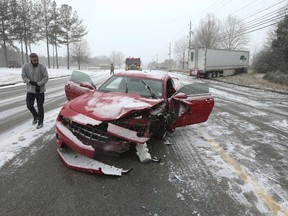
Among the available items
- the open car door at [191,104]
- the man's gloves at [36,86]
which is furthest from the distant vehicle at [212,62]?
the man's gloves at [36,86]

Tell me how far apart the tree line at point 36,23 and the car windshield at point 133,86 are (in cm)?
4393

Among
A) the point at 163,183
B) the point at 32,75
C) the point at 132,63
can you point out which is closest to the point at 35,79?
the point at 32,75

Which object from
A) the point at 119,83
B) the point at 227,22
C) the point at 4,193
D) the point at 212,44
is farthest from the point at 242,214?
the point at 227,22

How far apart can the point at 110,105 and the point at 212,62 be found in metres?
27.4

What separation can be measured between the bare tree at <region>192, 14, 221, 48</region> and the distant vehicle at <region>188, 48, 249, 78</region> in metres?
32.1

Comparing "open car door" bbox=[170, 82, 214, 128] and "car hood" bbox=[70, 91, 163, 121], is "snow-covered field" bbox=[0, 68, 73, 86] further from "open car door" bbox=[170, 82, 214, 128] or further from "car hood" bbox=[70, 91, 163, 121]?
"open car door" bbox=[170, 82, 214, 128]

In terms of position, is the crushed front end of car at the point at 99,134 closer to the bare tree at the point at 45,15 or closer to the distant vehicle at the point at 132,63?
the distant vehicle at the point at 132,63

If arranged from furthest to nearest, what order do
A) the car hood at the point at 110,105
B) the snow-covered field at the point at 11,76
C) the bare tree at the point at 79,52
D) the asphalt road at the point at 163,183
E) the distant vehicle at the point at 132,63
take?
the bare tree at the point at 79,52 < the distant vehicle at the point at 132,63 < the snow-covered field at the point at 11,76 < the car hood at the point at 110,105 < the asphalt road at the point at 163,183

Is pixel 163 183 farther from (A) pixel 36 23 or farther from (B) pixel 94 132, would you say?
(A) pixel 36 23

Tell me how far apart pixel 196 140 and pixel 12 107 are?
6829 millimetres

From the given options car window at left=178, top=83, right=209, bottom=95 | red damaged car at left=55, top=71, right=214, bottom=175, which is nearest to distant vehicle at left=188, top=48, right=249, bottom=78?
car window at left=178, top=83, right=209, bottom=95

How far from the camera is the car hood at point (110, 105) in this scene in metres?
4.10

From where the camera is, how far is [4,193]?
3.26m

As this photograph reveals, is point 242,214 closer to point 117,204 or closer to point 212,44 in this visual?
point 117,204
